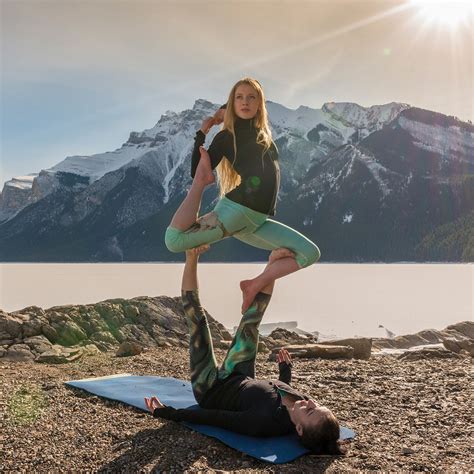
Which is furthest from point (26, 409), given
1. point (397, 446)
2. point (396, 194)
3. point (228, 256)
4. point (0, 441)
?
point (396, 194)

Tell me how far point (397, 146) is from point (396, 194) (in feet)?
92.1

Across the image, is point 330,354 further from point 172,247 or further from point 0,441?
point 0,441

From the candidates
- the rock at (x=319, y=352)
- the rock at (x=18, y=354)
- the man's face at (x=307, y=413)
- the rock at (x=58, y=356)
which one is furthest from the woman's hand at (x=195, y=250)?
the rock at (x=18, y=354)

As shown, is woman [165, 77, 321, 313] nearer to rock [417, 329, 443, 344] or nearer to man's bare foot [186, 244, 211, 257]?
man's bare foot [186, 244, 211, 257]

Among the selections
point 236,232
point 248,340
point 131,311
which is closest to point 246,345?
point 248,340

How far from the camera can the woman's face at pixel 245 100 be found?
590 centimetres

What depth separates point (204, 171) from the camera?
5.77 metres

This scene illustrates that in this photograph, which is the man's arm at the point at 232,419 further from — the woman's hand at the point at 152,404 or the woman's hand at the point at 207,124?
the woman's hand at the point at 207,124

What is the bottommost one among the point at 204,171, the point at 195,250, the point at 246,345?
the point at 246,345

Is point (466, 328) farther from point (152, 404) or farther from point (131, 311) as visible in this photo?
point (152, 404)

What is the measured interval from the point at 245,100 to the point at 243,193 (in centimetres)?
104

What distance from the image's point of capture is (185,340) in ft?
47.5

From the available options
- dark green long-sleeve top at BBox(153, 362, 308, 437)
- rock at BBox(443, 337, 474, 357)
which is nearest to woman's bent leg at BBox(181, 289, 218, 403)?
dark green long-sleeve top at BBox(153, 362, 308, 437)

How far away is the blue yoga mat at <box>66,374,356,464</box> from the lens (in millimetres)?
4758
